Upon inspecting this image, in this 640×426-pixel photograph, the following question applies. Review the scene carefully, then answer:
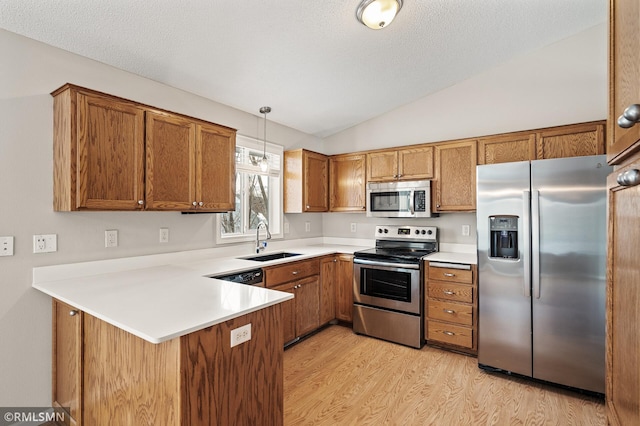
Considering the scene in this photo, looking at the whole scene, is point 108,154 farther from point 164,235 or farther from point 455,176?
point 455,176

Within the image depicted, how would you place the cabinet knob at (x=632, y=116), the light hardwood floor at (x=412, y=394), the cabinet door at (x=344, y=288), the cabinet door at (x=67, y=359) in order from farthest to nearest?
1. the cabinet door at (x=344, y=288)
2. the light hardwood floor at (x=412, y=394)
3. the cabinet door at (x=67, y=359)
4. the cabinet knob at (x=632, y=116)

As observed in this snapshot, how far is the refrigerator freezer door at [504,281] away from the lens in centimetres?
266

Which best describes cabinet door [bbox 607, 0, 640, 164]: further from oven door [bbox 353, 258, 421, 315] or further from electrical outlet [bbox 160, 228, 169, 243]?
electrical outlet [bbox 160, 228, 169, 243]

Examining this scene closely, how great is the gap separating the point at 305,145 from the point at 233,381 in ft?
11.3

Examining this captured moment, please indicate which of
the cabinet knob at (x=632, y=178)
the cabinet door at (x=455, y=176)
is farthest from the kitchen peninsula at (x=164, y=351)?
the cabinet door at (x=455, y=176)

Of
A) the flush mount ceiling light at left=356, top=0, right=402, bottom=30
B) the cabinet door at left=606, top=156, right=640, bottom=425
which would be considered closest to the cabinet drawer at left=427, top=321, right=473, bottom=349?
the cabinet door at left=606, top=156, right=640, bottom=425

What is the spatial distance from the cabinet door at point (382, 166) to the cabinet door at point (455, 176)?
0.50 m

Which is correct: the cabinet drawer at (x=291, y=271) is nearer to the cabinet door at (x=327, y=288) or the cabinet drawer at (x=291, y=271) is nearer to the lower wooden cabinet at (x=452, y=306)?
the cabinet door at (x=327, y=288)

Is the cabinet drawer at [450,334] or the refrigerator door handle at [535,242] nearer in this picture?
the refrigerator door handle at [535,242]

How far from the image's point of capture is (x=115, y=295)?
1.78 metres

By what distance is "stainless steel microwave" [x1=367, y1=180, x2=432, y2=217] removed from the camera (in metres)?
3.63

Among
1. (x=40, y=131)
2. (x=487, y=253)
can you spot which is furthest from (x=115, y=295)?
(x=487, y=253)

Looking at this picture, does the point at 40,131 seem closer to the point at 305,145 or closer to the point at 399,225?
the point at 305,145

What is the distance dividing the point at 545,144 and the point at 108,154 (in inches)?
Answer: 142
